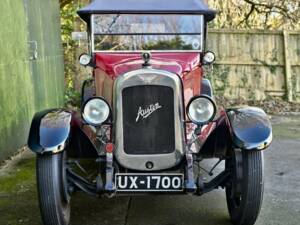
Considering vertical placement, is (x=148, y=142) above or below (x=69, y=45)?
above

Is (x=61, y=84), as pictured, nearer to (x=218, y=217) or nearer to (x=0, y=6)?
(x=0, y=6)

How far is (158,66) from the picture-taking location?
4.58 m

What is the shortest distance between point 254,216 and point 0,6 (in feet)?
13.8

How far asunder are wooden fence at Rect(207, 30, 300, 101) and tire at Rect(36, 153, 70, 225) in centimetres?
762

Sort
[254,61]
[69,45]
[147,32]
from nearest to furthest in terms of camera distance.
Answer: [147,32] → [254,61] → [69,45]

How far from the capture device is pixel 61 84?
10227mm

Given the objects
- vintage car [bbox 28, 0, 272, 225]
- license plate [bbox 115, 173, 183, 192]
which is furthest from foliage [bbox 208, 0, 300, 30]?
license plate [bbox 115, 173, 183, 192]

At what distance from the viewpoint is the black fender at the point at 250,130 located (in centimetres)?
411

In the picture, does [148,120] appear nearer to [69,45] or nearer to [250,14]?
[69,45]

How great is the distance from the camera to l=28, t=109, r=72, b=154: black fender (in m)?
4.06

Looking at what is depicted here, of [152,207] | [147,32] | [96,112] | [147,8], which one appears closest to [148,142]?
[96,112]

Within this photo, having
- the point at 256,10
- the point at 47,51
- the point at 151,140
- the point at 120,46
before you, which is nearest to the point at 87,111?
the point at 151,140

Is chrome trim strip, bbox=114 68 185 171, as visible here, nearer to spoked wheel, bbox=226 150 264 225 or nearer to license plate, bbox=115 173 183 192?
license plate, bbox=115 173 183 192

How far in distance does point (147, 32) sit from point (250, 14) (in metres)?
8.94
